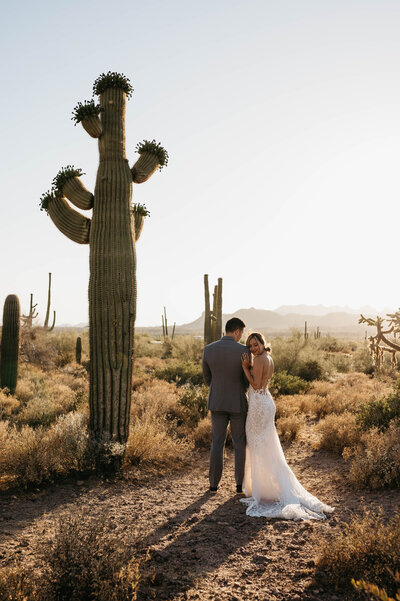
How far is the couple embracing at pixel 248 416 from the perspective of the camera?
5738 millimetres

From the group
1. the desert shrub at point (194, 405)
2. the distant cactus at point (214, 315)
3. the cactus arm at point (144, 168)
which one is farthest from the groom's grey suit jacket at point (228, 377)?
the distant cactus at point (214, 315)

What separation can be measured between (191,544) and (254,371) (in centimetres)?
218

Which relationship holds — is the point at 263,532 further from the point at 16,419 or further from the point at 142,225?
the point at 16,419

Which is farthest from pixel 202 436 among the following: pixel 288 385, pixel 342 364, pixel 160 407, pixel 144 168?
pixel 342 364

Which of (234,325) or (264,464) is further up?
(234,325)

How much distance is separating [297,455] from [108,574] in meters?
5.39

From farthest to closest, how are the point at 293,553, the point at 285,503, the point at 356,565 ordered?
the point at 285,503 < the point at 293,553 < the point at 356,565

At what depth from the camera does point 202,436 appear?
8.73 m

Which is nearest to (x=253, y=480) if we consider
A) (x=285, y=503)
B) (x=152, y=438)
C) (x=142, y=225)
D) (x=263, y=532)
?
(x=285, y=503)

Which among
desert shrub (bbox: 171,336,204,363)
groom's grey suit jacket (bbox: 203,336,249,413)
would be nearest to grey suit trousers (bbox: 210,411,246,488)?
groom's grey suit jacket (bbox: 203,336,249,413)

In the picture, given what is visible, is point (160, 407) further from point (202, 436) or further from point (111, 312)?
point (111, 312)

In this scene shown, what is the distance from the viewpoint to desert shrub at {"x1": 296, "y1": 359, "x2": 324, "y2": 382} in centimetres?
1684

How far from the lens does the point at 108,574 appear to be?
3355 millimetres

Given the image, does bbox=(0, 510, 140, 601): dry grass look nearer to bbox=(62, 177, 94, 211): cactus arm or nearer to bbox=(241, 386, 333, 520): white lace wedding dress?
bbox=(241, 386, 333, 520): white lace wedding dress
